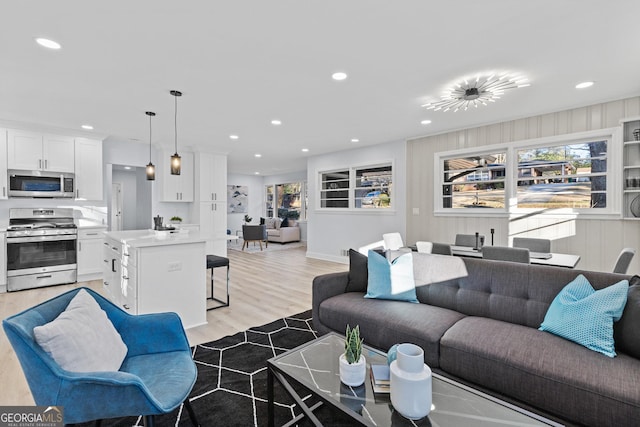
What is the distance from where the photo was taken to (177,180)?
6617mm

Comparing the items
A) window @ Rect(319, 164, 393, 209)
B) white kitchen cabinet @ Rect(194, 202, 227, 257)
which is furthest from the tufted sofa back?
white kitchen cabinet @ Rect(194, 202, 227, 257)

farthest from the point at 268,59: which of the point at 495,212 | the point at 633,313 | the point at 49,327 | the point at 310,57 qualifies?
the point at 495,212

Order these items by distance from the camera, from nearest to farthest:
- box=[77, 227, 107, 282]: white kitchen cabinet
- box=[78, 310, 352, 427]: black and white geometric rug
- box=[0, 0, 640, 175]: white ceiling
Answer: box=[78, 310, 352, 427]: black and white geometric rug < box=[0, 0, 640, 175]: white ceiling < box=[77, 227, 107, 282]: white kitchen cabinet

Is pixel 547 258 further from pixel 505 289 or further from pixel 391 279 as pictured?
pixel 391 279

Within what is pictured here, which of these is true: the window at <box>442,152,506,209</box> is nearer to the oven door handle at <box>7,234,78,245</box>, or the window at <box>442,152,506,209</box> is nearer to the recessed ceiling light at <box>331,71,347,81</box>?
the recessed ceiling light at <box>331,71,347,81</box>

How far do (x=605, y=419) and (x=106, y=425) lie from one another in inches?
98.5

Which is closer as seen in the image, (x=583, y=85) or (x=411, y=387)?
(x=411, y=387)

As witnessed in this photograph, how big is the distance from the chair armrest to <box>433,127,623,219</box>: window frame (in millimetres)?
4635

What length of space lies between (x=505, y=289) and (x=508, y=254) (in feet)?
3.00

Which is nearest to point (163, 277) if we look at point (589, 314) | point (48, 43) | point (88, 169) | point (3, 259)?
point (48, 43)

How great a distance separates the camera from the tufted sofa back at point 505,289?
2055 mm

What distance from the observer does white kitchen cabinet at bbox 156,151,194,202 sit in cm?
640

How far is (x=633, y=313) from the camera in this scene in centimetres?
167

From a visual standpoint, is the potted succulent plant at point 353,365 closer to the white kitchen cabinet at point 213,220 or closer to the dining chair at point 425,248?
the dining chair at point 425,248
